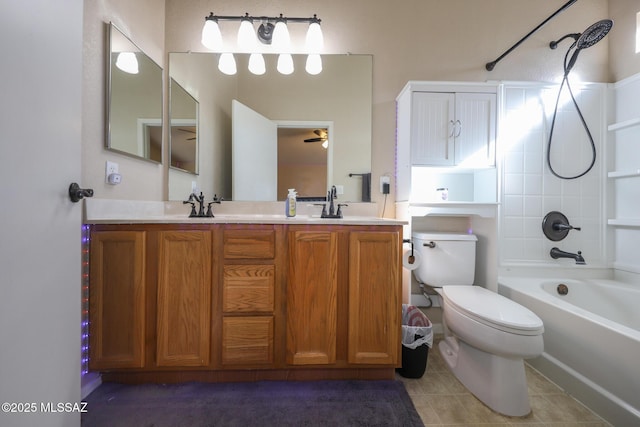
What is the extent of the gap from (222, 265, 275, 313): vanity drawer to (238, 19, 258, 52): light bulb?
164cm

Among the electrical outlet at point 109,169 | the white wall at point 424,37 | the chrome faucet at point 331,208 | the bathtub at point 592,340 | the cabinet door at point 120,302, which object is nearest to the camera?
the bathtub at point 592,340

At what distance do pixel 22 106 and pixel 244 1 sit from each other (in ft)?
5.84

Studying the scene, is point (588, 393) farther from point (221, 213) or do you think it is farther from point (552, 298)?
point (221, 213)

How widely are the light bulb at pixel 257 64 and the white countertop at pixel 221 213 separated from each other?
3.26 feet

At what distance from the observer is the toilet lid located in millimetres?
1154

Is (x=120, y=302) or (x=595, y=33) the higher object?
(x=595, y=33)

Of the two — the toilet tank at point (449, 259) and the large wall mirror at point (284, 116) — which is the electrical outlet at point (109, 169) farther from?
the toilet tank at point (449, 259)

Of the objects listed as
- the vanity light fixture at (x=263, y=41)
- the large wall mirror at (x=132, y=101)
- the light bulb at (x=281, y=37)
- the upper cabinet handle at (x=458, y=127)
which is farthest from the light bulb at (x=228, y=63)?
the upper cabinet handle at (x=458, y=127)

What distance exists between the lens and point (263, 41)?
72.1 inches

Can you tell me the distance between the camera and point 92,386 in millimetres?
1299

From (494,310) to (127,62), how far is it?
8.24 feet

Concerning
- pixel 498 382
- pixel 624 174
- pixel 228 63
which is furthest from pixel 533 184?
pixel 228 63

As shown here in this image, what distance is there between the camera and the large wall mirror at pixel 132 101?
4.55 ft

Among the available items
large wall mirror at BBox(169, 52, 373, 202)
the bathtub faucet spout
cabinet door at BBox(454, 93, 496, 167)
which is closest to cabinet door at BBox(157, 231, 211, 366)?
large wall mirror at BBox(169, 52, 373, 202)
